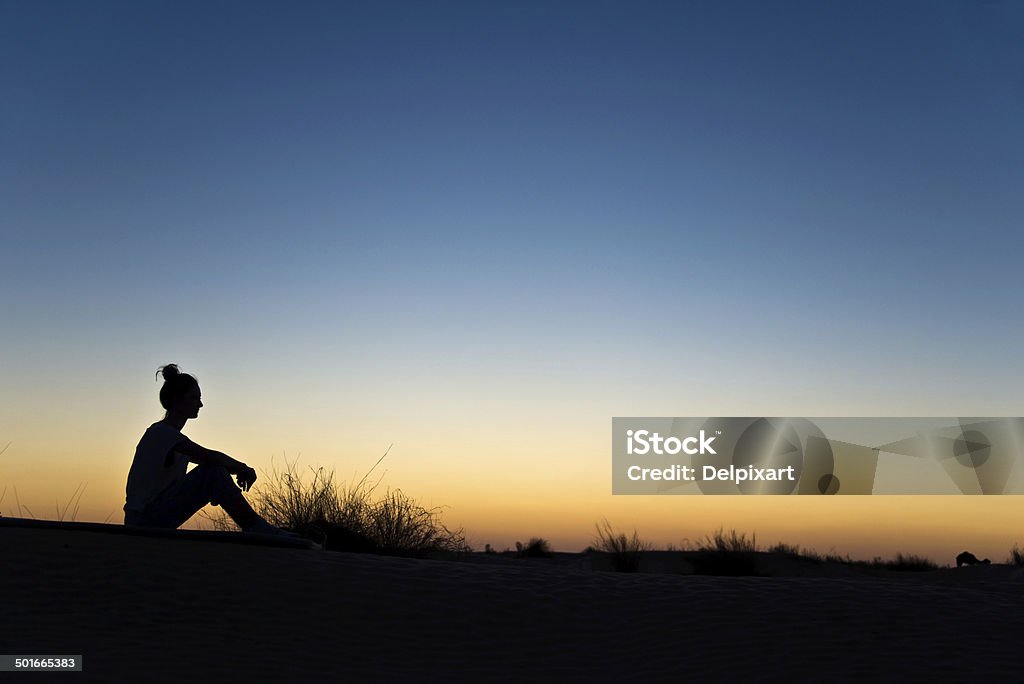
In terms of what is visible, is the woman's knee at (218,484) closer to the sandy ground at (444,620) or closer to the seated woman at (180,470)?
the seated woman at (180,470)

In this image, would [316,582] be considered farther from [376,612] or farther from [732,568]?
[732,568]

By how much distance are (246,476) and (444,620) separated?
184 centimetres

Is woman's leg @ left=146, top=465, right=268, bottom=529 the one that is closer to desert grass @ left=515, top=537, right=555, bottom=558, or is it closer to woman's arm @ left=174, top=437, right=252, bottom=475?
woman's arm @ left=174, top=437, right=252, bottom=475

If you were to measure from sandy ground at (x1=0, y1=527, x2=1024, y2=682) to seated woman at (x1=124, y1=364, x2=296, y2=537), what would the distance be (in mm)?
521

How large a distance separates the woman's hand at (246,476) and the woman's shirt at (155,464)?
1.75 ft

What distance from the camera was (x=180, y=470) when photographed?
326 inches

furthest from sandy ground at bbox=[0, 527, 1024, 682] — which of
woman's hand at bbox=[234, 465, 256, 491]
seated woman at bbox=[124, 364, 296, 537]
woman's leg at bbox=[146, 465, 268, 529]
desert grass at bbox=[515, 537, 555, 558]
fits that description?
desert grass at bbox=[515, 537, 555, 558]

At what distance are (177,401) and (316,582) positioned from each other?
1818 millimetres

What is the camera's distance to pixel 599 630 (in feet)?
24.8

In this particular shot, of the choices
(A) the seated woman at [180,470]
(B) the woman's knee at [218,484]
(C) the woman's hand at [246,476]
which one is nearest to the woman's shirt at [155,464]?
(A) the seated woman at [180,470]

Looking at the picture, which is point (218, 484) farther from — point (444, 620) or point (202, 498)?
point (444, 620)

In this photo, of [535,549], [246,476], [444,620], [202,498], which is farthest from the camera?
[535,549]

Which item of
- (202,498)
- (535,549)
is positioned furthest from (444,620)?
(535,549)

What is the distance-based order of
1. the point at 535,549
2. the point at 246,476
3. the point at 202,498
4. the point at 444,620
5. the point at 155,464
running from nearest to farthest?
the point at 444,620
the point at 246,476
the point at 155,464
the point at 202,498
the point at 535,549
